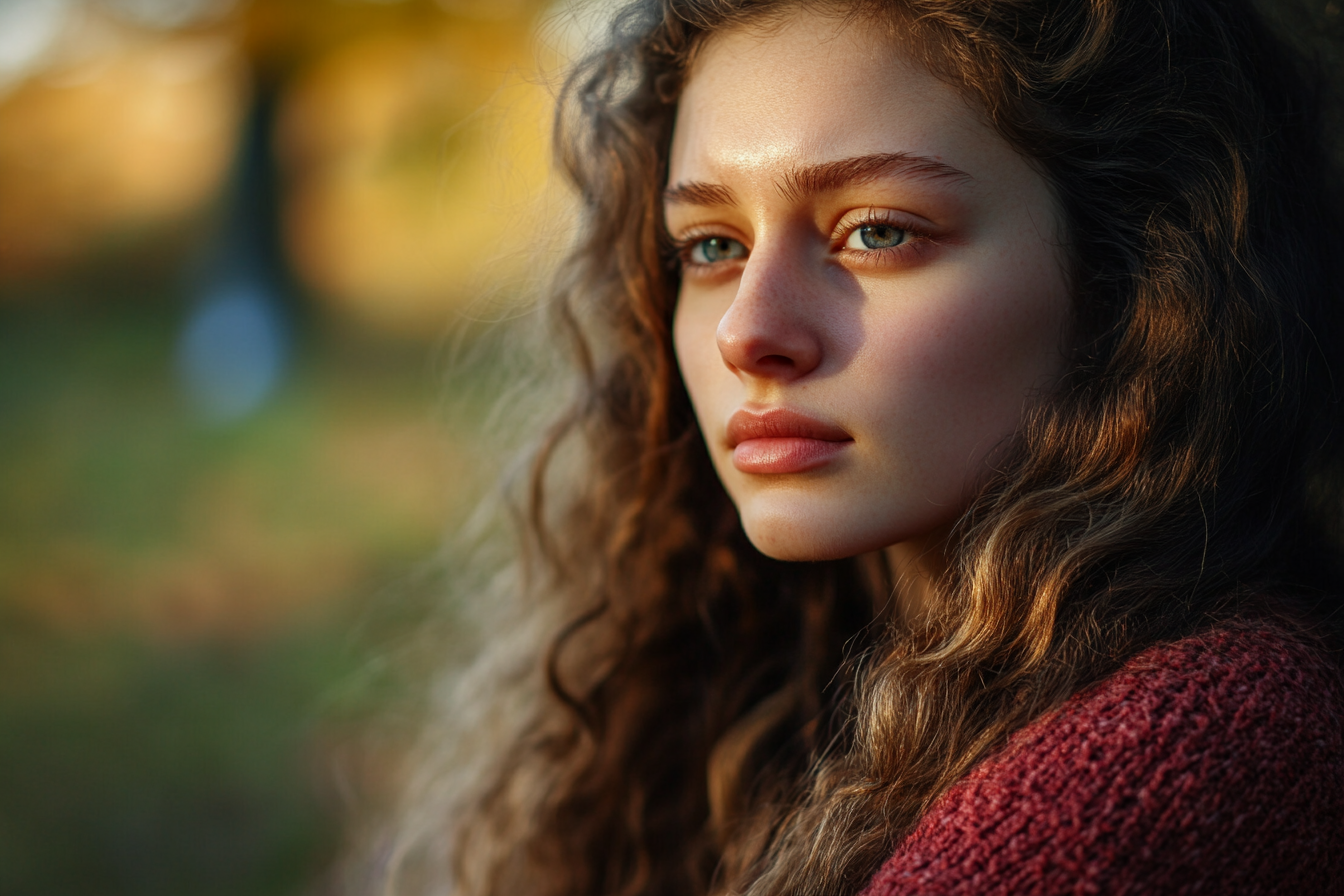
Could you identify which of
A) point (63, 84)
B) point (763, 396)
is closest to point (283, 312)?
point (63, 84)

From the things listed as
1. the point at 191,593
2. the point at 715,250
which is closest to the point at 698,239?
the point at 715,250

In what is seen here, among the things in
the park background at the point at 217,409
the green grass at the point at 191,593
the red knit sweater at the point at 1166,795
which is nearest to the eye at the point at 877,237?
the red knit sweater at the point at 1166,795

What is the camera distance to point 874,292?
1.26m

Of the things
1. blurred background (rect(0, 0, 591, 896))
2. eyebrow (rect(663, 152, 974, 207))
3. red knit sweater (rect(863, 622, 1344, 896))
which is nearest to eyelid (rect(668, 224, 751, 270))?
eyebrow (rect(663, 152, 974, 207))

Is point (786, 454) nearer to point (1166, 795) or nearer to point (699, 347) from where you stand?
point (699, 347)

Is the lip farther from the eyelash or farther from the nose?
the eyelash

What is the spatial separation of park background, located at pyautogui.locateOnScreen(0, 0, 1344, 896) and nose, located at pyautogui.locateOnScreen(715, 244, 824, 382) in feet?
5.00

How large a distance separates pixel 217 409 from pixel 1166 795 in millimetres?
5384

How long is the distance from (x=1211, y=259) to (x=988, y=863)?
2.57 feet

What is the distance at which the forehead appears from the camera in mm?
1236

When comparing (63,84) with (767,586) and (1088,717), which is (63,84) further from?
(1088,717)

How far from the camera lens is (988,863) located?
0.99 meters

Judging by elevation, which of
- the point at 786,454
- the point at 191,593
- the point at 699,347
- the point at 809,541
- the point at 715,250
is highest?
the point at 715,250

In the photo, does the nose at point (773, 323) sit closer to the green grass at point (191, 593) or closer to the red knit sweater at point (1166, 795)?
the red knit sweater at point (1166, 795)
